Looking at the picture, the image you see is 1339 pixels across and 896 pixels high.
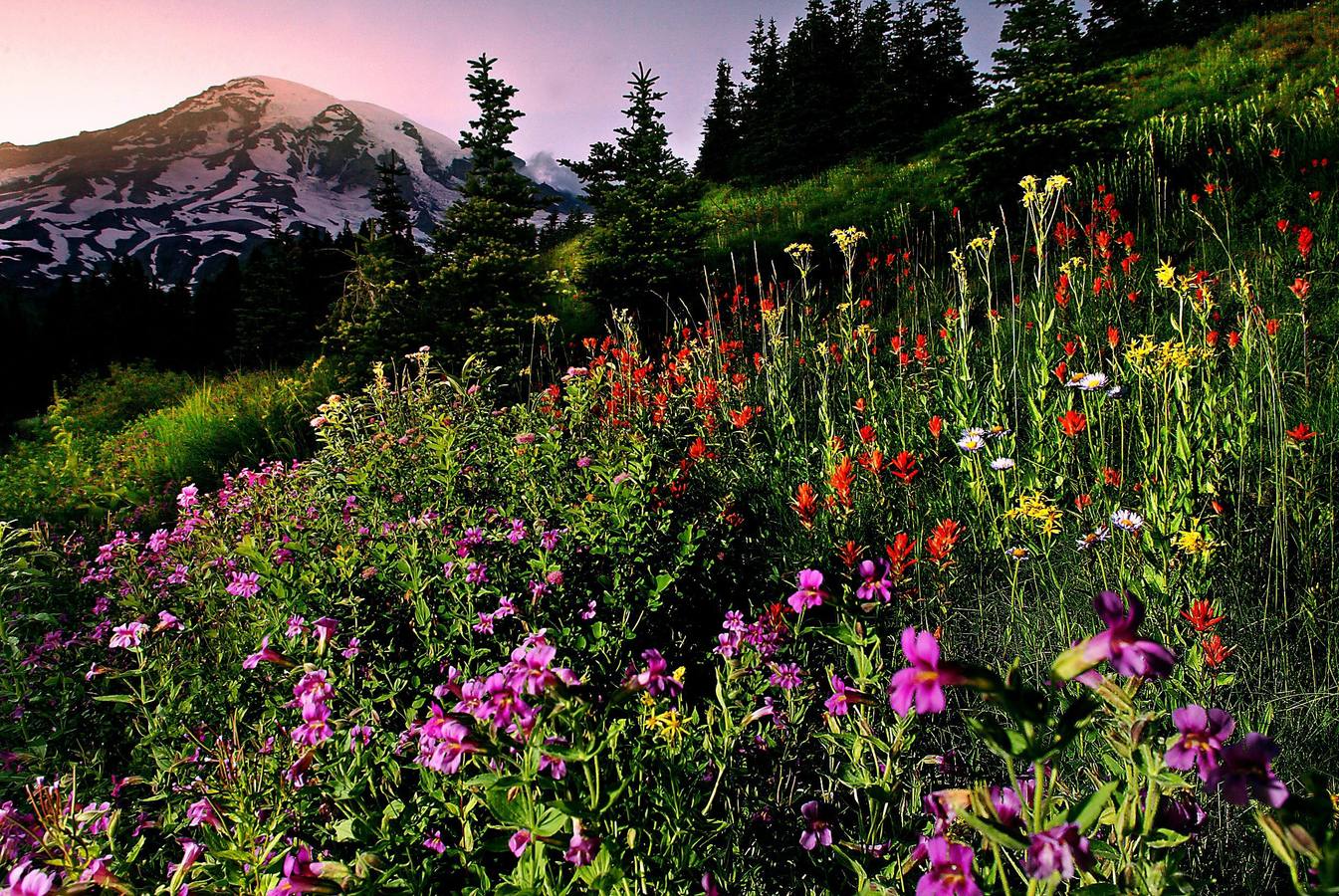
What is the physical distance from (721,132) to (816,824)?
30.4 m

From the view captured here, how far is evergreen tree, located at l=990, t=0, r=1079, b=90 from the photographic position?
261 inches

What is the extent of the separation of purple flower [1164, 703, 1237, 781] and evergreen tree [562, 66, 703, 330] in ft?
25.2

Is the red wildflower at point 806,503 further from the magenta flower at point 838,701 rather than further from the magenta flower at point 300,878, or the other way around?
the magenta flower at point 300,878

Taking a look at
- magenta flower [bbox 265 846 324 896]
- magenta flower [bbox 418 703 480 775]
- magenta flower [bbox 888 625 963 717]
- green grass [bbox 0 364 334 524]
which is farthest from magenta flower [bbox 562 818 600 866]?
green grass [bbox 0 364 334 524]

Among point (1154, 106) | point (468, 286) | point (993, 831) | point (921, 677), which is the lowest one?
point (993, 831)

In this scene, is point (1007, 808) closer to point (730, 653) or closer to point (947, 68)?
point (730, 653)

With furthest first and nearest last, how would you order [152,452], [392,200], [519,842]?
[392,200] < [152,452] < [519,842]

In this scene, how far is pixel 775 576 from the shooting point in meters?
2.05

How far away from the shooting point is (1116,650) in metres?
0.54

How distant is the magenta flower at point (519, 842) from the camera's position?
0.89 m

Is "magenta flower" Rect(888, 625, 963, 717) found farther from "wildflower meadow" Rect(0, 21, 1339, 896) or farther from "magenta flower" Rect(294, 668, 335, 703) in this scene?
"magenta flower" Rect(294, 668, 335, 703)

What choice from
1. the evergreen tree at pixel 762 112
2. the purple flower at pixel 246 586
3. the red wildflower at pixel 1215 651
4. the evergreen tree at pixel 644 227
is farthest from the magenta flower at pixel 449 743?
the evergreen tree at pixel 762 112

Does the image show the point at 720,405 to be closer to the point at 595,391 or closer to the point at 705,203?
the point at 595,391

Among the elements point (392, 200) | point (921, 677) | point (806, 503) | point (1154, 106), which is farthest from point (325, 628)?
point (1154, 106)
